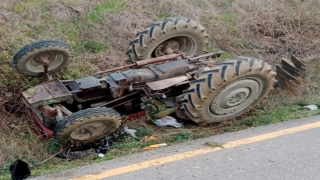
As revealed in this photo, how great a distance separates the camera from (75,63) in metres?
7.38

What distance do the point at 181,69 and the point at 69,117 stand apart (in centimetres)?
177

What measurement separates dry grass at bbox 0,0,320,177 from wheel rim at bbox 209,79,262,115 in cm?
62

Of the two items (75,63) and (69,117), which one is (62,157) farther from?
(75,63)

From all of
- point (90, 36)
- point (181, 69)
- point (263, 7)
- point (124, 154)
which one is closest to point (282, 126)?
point (181, 69)

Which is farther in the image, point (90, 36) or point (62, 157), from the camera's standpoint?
point (90, 36)

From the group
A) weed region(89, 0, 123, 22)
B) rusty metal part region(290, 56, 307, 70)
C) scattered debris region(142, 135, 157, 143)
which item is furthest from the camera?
weed region(89, 0, 123, 22)

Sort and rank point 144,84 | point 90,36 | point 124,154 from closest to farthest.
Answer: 1. point 124,154
2. point 144,84
3. point 90,36

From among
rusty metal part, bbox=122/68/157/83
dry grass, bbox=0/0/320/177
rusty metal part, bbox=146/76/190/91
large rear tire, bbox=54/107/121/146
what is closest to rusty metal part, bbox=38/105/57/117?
large rear tire, bbox=54/107/121/146

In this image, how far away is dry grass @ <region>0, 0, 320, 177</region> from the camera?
652cm

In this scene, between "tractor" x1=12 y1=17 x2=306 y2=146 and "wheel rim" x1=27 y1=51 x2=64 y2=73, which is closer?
"tractor" x1=12 y1=17 x2=306 y2=146

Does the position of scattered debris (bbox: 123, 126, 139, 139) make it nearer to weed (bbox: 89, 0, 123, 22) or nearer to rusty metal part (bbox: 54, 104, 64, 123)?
rusty metal part (bbox: 54, 104, 64, 123)

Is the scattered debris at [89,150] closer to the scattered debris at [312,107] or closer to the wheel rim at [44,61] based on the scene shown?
the wheel rim at [44,61]

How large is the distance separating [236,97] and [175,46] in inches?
67.1

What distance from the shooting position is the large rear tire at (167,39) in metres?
6.82
